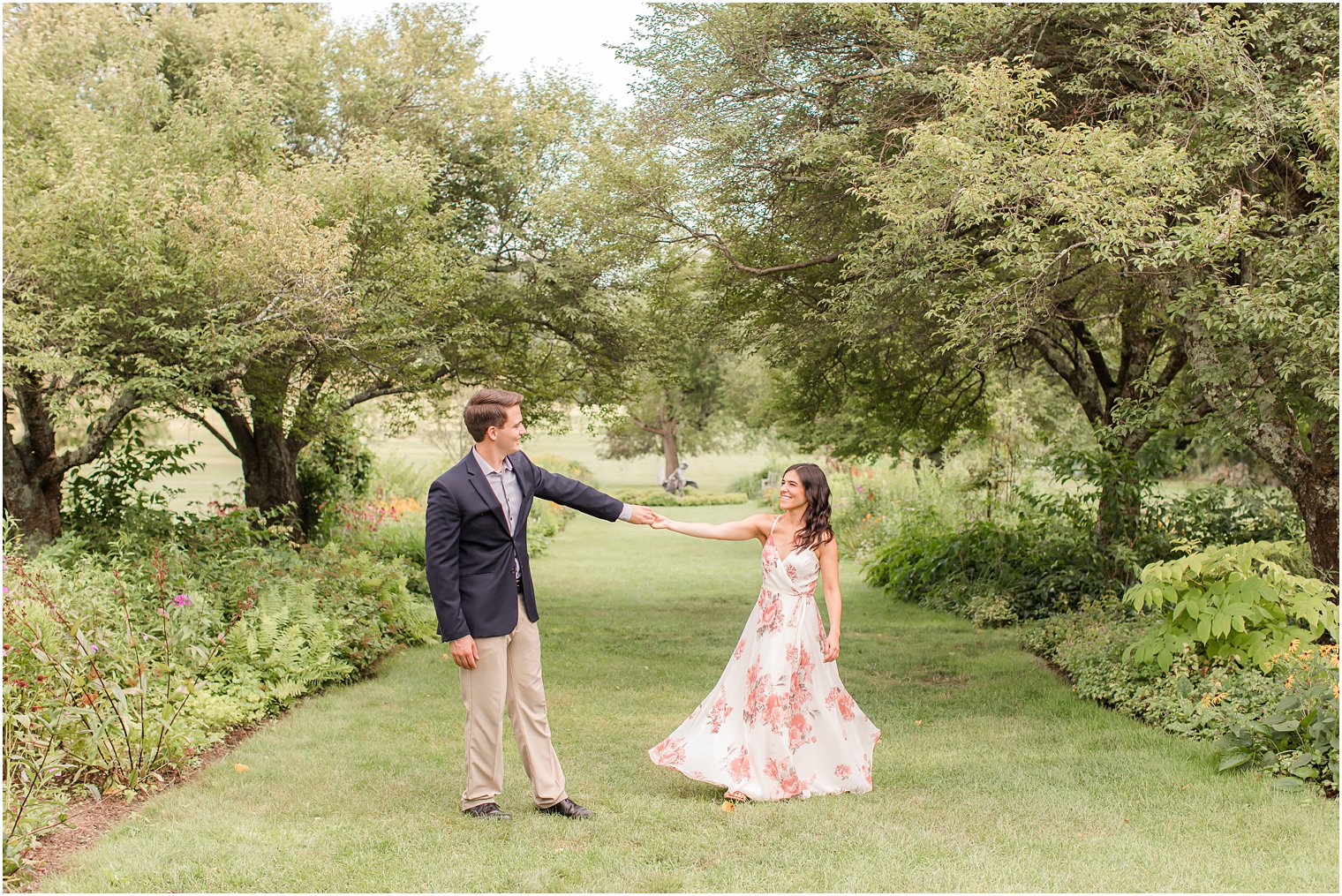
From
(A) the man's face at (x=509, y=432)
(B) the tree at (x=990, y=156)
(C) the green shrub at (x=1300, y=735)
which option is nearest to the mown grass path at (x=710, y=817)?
→ (C) the green shrub at (x=1300, y=735)

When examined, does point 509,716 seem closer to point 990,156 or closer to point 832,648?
point 832,648

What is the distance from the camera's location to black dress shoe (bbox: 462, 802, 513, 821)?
5262 millimetres

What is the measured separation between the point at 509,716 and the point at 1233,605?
14.5 ft

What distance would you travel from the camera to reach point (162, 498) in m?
10.8

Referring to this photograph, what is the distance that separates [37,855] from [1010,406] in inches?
645

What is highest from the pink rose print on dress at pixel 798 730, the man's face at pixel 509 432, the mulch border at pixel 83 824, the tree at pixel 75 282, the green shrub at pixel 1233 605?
the tree at pixel 75 282

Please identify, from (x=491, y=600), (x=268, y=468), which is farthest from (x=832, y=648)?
(x=268, y=468)

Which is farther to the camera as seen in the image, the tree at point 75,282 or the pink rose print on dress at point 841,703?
the tree at point 75,282

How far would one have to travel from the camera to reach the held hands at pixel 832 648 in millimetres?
5582

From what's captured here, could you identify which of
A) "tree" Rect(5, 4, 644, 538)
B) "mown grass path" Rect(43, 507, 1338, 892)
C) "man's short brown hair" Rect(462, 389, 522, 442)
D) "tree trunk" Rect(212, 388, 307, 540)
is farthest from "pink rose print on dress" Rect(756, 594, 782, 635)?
"tree trunk" Rect(212, 388, 307, 540)

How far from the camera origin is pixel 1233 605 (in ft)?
22.0

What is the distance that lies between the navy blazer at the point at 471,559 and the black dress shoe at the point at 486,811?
86 cm

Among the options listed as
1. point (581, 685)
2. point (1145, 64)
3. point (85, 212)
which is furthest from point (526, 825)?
point (1145, 64)

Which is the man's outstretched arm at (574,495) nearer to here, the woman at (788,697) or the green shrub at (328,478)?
the woman at (788,697)
